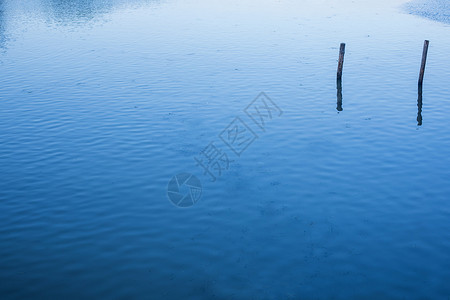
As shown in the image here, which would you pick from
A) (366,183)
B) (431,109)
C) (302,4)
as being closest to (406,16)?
(302,4)

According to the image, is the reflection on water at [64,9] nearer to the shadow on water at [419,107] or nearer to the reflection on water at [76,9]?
the reflection on water at [76,9]

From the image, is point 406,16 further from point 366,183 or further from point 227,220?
point 227,220

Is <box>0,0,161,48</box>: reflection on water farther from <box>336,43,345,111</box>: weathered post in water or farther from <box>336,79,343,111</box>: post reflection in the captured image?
<box>336,79,343,111</box>: post reflection

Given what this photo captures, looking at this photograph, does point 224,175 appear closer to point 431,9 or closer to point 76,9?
point 431,9

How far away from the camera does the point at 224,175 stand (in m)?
20.0

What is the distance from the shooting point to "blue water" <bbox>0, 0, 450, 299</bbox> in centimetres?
1373

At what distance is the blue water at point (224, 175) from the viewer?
13734 mm

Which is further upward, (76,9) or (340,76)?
(76,9)

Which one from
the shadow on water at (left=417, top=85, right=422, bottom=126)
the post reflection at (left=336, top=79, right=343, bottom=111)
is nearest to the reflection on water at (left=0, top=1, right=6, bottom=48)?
the post reflection at (left=336, top=79, right=343, bottom=111)

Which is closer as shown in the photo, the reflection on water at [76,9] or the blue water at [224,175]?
the blue water at [224,175]

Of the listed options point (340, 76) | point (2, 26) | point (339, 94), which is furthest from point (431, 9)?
point (2, 26)

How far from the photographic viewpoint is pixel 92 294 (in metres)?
12.9

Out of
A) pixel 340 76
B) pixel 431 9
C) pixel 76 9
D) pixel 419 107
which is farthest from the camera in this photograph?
pixel 76 9

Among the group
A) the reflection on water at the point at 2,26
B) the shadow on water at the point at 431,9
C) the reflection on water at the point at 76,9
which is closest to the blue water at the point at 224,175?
the reflection on water at the point at 2,26
